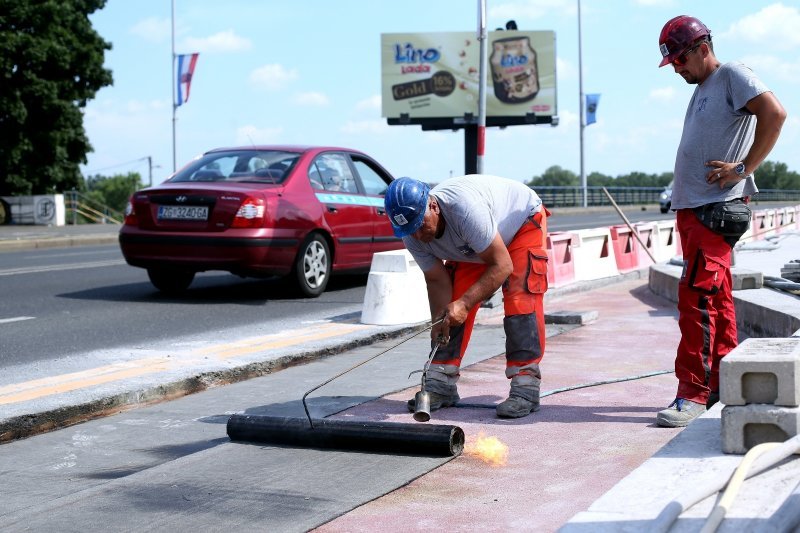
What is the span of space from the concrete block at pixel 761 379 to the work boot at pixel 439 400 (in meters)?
1.83

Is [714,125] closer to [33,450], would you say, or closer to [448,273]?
[448,273]

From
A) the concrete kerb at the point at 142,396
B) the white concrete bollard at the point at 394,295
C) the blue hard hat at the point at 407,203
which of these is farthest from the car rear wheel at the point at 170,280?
the blue hard hat at the point at 407,203

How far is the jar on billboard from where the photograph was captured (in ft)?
205

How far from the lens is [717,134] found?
4926mm

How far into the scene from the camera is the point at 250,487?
397 cm

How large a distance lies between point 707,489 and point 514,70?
61.2 metres

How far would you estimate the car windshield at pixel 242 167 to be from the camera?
1074 centimetres

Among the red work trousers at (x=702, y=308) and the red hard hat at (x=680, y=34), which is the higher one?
the red hard hat at (x=680, y=34)

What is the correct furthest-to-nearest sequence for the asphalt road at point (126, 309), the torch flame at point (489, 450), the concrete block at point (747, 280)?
1. the concrete block at point (747, 280)
2. the asphalt road at point (126, 309)
3. the torch flame at point (489, 450)

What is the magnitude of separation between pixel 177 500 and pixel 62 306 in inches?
272

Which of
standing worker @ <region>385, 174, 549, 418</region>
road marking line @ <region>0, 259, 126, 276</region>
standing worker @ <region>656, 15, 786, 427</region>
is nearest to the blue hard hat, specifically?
standing worker @ <region>385, 174, 549, 418</region>

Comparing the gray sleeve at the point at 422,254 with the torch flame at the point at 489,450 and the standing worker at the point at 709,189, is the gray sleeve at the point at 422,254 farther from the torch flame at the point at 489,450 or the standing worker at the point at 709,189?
the standing worker at the point at 709,189

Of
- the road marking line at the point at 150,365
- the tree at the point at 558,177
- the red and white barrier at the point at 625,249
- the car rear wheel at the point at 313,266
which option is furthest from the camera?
the tree at the point at 558,177

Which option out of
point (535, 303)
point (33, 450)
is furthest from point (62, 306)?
point (535, 303)
